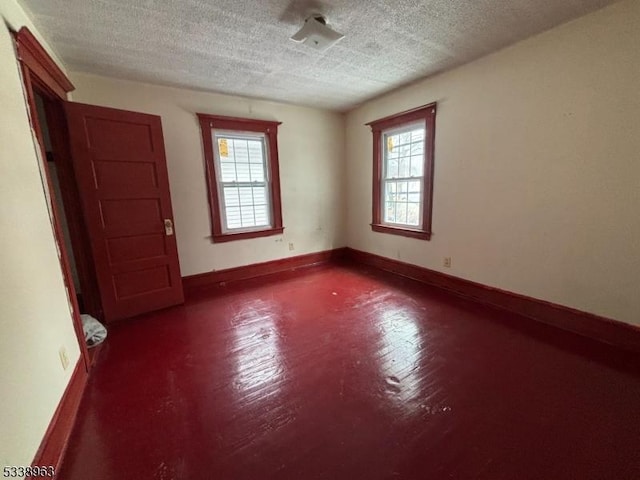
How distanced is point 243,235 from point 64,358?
239 cm

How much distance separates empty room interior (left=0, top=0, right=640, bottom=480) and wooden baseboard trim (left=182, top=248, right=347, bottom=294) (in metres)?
0.08

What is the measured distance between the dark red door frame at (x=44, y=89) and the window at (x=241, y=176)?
4.48ft

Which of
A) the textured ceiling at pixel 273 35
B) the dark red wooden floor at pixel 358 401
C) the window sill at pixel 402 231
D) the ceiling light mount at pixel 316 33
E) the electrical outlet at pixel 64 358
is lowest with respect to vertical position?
the dark red wooden floor at pixel 358 401

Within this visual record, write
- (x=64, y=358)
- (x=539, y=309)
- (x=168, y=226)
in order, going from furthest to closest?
1. (x=168, y=226)
2. (x=539, y=309)
3. (x=64, y=358)

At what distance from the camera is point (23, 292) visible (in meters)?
1.31

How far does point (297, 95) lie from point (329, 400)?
3.57 metres

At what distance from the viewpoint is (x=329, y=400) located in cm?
168

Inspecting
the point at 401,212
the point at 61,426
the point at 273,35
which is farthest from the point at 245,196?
the point at 61,426

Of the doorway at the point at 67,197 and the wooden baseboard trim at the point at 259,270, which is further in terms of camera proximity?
the wooden baseboard trim at the point at 259,270

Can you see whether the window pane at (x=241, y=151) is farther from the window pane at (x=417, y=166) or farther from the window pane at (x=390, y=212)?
the window pane at (x=417, y=166)

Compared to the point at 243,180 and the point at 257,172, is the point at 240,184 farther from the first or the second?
the point at 257,172

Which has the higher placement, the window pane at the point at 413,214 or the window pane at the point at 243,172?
the window pane at the point at 243,172

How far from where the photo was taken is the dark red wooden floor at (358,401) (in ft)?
4.20

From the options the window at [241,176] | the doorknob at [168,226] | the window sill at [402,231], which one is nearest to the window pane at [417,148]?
the window sill at [402,231]
